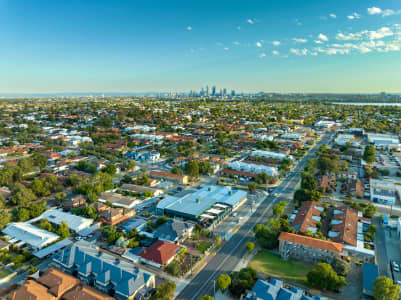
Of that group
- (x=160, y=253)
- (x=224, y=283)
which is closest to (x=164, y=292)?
(x=224, y=283)

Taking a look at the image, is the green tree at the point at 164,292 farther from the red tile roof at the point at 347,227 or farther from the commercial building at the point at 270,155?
the commercial building at the point at 270,155

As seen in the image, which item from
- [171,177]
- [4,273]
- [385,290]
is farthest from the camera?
[171,177]

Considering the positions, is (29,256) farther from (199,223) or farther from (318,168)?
(318,168)

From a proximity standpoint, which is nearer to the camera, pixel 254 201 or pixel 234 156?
pixel 254 201

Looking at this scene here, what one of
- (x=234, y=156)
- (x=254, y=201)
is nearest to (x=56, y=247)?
(x=254, y=201)

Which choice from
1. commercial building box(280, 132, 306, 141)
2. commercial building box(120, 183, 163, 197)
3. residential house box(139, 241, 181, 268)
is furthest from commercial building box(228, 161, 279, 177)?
commercial building box(280, 132, 306, 141)

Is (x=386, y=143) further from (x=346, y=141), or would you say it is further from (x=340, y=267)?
(x=340, y=267)

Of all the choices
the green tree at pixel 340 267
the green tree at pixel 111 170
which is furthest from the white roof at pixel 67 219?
the green tree at pixel 340 267
